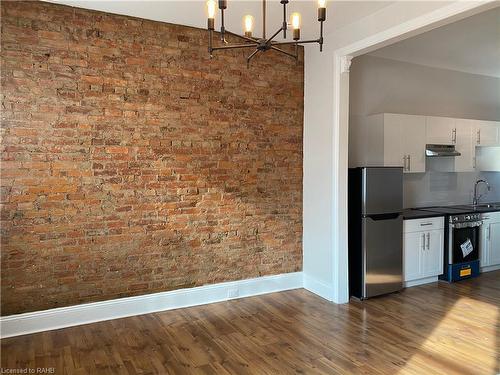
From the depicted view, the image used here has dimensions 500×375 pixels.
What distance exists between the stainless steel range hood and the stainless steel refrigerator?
3.47 ft

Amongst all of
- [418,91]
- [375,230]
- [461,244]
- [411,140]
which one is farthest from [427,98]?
[375,230]

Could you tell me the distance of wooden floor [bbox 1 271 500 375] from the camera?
119 inches

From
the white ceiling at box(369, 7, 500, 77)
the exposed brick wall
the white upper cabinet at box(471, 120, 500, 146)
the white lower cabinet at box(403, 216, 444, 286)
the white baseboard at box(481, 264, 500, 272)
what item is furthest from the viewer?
the white upper cabinet at box(471, 120, 500, 146)

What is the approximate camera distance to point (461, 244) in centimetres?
520

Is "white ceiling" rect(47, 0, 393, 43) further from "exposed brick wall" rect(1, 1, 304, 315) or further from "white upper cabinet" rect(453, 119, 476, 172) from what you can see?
"white upper cabinet" rect(453, 119, 476, 172)

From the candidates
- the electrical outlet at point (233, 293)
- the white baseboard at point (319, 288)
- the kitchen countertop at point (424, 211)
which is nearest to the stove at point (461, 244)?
the kitchen countertop at point (424, 211)

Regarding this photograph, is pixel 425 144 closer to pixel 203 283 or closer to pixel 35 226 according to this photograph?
pixel 203 283

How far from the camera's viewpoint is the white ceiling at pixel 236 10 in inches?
139

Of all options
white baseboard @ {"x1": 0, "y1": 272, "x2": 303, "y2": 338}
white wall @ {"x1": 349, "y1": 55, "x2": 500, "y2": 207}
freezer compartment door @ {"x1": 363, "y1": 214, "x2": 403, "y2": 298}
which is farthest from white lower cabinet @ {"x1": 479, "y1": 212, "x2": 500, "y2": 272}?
white baseboard @ {"x1": 0, "y1": 272, "x2": 303, "y2": 338}

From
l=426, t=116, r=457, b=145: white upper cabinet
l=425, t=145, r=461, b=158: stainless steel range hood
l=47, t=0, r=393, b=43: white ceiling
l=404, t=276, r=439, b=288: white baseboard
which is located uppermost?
l=47, t=0, r=393, b=43: white ceiling

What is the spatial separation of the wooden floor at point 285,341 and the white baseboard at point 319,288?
147 mm

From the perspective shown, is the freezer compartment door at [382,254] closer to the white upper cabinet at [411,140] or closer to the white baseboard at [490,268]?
the white upper cabinet at [411,140]

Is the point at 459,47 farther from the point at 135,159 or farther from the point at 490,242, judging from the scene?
the point at 135,159

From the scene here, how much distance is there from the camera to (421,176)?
5797mm
